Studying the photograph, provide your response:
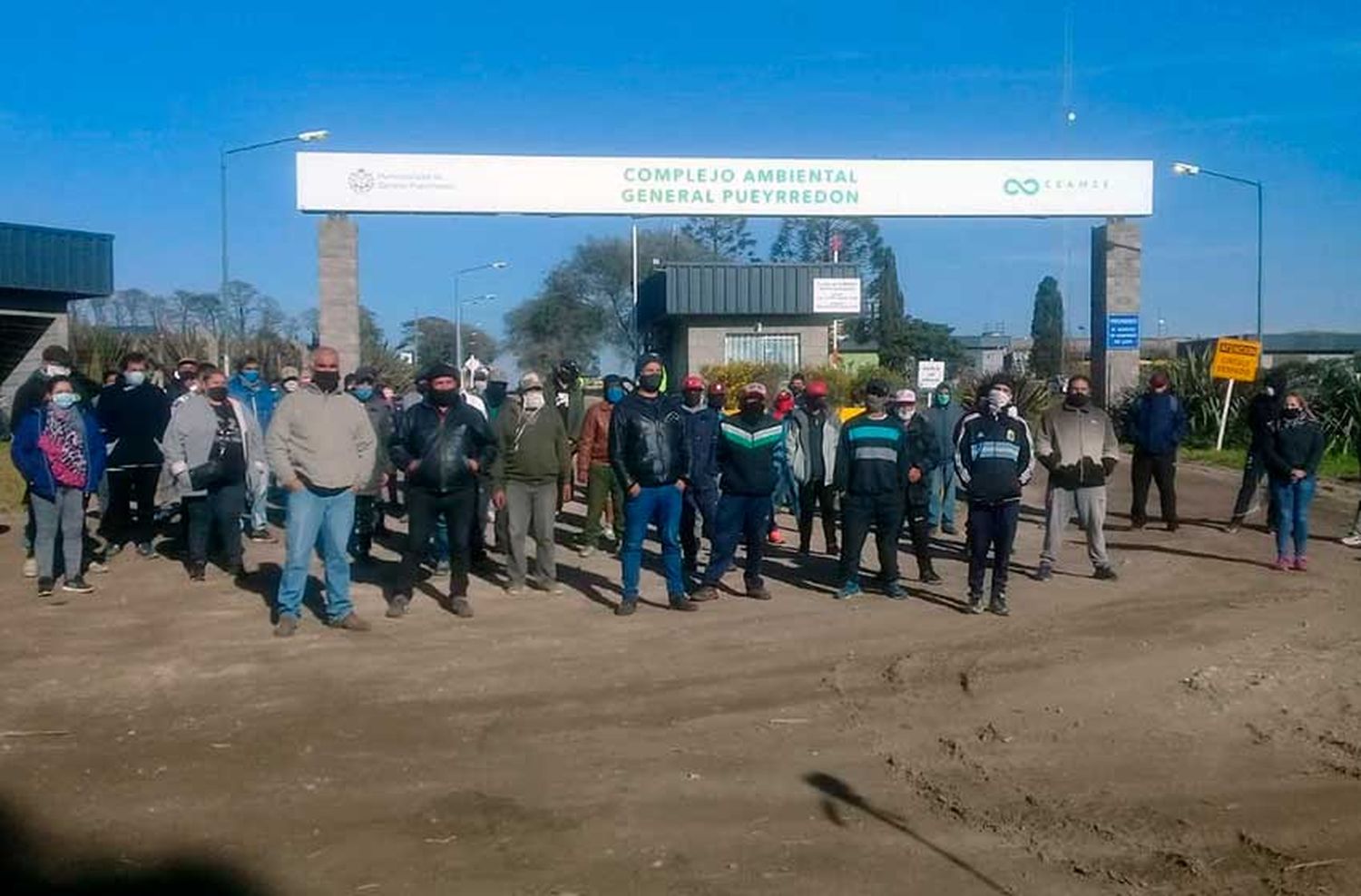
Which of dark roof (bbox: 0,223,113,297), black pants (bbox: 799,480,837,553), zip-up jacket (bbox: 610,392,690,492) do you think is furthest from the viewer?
dark roof (bbox: 0,223,113,297)

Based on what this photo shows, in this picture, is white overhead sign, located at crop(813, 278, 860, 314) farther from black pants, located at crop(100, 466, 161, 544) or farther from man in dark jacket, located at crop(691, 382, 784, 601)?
man in dark jacket, located at crop(691, 382, 784, 601)

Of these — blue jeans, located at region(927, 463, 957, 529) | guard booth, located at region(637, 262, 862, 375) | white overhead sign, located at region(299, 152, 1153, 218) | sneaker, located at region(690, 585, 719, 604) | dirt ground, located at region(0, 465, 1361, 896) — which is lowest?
dirt ground, located at region(0, 465, 1361, 896)

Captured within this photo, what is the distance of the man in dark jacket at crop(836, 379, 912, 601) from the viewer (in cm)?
1100

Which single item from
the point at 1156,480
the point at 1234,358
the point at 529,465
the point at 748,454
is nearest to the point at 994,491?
the point at 748,454

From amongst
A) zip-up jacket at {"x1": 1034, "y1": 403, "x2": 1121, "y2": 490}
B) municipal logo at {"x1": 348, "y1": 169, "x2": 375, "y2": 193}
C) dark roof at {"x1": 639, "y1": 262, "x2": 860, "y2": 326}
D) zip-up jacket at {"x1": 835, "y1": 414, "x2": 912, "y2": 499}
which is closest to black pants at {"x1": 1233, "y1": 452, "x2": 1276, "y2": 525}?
zip-up jacket at {"x1": 1034, "y1": 403, "x2": 1121, "y2": 490}

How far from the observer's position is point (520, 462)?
36.6 feet

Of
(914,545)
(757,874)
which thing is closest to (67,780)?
(757,874)

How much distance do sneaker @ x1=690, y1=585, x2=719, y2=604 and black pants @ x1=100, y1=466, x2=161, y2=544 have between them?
5.78 m

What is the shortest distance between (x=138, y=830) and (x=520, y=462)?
5711mm

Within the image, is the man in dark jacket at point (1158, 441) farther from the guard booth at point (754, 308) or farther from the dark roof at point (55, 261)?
the dark roof at point (55, 261)

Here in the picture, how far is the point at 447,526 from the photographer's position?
1045 centimetres

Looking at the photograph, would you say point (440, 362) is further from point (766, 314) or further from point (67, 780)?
point (766, 314)

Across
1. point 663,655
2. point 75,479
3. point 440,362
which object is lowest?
point 663,655

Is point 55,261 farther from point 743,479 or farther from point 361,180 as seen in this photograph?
point 743,479
